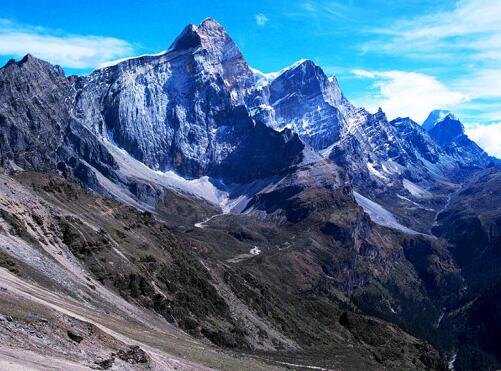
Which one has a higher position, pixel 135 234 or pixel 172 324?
pixel 135 234

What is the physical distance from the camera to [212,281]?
14375 centimetres

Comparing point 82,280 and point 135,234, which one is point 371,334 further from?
point 82,280

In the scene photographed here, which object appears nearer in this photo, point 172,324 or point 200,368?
point 200,368

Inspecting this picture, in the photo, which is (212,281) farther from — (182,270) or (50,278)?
(50,278)

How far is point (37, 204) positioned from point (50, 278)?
3189cm

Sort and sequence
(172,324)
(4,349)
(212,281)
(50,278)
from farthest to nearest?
1. (212,281)
2. (172,324)
3. (50,278)
4. (4,349)

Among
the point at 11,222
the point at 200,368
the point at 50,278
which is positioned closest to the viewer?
the point at 200,368

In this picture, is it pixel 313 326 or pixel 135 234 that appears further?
pixel 313 326

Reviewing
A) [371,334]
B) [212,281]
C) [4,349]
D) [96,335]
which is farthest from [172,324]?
[371,334]

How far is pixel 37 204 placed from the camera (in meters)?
104

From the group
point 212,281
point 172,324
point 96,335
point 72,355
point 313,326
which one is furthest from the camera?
point 313,326

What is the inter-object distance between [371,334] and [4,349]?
159 metres

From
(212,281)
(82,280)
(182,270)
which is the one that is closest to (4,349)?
(82,280)

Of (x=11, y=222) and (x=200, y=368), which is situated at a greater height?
(x=11, y=222)
